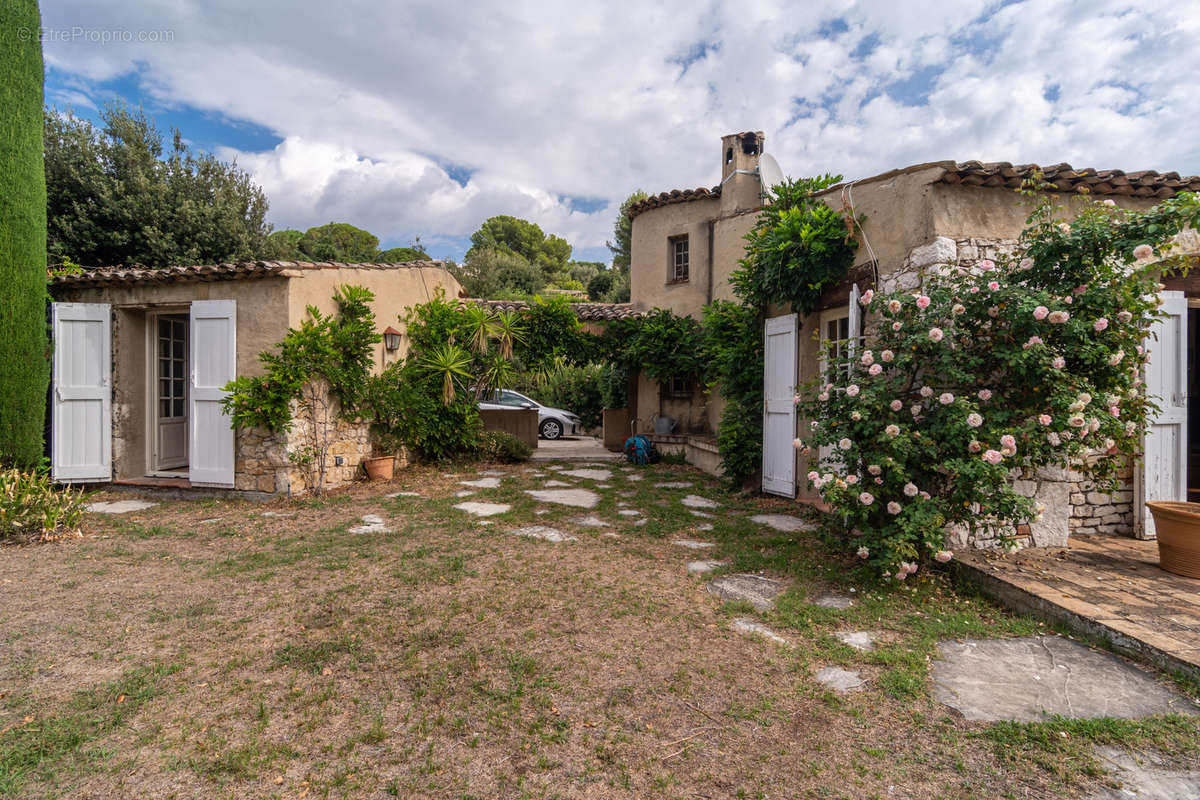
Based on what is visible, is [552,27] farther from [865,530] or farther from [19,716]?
[19,716]

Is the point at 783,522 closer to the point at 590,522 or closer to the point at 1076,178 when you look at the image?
the point at 590,522

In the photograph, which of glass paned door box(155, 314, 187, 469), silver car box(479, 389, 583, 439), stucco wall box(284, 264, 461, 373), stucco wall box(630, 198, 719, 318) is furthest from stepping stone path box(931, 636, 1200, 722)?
→ silver car box(479, 389, 583, 439)

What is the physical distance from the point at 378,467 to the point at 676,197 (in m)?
7.45

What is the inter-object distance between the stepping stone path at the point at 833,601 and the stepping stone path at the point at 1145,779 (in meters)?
1.48

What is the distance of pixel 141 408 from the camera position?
7152mm

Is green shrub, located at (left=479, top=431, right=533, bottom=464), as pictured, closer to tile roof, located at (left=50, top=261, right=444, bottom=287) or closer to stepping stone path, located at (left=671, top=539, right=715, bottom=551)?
tile roof, located at (left=50, top=261, right=444, bottom=287)

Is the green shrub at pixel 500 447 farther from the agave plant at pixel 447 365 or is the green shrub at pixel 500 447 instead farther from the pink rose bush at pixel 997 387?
the pink rose bush at pixel 997 387

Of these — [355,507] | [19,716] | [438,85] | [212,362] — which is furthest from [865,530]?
[438,85]

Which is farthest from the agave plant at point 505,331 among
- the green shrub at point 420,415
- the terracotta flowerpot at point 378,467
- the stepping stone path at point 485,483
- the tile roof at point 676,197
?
the tile roof at point 676,197

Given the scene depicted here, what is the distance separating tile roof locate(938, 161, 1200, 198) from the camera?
4141mm

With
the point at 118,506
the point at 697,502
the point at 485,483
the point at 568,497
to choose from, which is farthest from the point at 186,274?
the point at 697,502

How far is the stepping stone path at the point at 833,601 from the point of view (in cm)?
347

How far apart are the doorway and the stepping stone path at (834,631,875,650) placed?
26.7ft

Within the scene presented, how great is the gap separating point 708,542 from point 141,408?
7470mm
